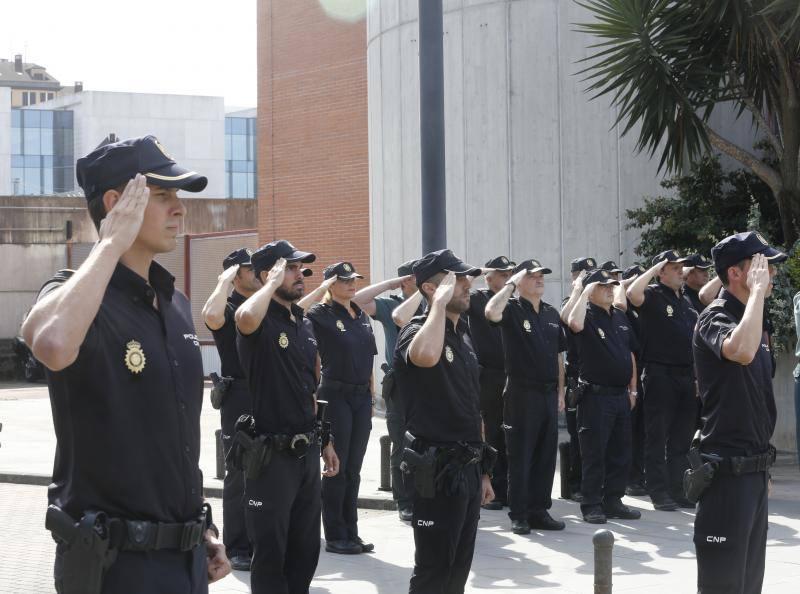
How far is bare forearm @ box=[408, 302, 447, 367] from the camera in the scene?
6699 millimetres

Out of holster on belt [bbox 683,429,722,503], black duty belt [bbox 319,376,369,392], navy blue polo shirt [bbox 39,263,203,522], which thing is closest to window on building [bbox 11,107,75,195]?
black duty belt [bbox 319,376,369,392]

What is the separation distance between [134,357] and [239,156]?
336ft

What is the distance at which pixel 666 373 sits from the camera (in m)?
12.2

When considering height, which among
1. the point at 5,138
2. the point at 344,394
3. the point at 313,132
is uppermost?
the point at 5,138

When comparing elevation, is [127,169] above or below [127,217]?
above

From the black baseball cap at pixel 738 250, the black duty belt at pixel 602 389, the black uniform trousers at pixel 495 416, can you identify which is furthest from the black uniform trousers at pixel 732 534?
the black uniform trousers at pixel 495 416

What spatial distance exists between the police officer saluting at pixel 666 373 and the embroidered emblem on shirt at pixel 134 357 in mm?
8805

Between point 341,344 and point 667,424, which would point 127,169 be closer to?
point 341,344

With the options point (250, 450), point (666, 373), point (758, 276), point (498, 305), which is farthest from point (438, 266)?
point (666, 373)

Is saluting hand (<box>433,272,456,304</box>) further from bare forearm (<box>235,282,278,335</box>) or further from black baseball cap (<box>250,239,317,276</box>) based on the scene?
black baseball cap (<box>250,239,317,276</box>)

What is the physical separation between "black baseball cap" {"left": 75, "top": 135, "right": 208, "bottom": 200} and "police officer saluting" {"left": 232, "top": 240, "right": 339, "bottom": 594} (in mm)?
3329

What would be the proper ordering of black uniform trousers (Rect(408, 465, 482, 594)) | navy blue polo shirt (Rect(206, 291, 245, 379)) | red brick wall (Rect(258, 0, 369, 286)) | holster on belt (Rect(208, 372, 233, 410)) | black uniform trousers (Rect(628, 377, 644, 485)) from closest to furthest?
1. black uniform trousers (Rect(408, 465, 482, 594))
2. navy blue polo shirt (Rect(206, 291, 245, 379))
3. holster on belt (Rect(208, 372, 233, 410))
4. black uniform trousers (Rect(628, 377, 644, 485))
5. red brick wall (Rect(258, 0, 369, 286))

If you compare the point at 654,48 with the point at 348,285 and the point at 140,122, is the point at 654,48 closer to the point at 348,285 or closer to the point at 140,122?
the point at 348,285

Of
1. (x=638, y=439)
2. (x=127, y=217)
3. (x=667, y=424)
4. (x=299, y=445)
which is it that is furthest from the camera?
(x=638, y=439)
